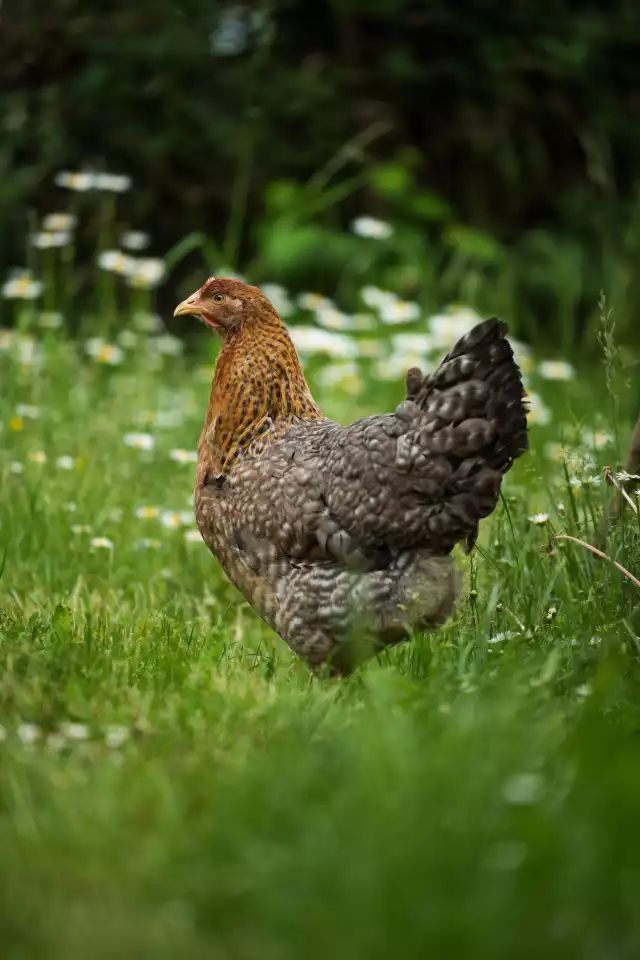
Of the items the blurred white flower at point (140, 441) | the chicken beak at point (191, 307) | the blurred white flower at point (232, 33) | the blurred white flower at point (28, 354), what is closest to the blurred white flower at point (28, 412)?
the blurred white flower at point (140, 441)

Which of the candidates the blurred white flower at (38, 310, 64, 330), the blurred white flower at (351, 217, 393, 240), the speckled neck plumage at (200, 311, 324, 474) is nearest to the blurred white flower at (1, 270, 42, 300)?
the blurred white flower at (38, 310, 64, 330)

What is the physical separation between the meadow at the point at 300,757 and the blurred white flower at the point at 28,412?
0.57 metres

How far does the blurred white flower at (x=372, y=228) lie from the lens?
7484mm

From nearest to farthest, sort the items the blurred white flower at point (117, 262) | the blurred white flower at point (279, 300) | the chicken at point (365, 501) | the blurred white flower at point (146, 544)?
the chicken at point (365, 501)
the blurred white flower at point (146, 544)
the blurred white flower at point (117, 262)
the blurred white flower at point (279, 300)

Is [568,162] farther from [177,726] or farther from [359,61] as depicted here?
[177,726]

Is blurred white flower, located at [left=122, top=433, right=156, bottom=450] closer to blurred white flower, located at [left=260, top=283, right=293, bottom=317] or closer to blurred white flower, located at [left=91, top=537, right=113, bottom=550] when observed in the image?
blurred white flower, located at [left=91, top=537, right=113, bottom=550]

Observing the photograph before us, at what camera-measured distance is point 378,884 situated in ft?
6.71

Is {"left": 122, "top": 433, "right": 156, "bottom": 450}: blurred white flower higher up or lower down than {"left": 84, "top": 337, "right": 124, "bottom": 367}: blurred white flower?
higher up

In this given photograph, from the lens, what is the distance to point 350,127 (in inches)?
316

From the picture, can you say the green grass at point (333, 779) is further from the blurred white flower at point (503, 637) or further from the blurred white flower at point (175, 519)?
the blurred white flower at point (175, 519)

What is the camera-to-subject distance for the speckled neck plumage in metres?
3.69

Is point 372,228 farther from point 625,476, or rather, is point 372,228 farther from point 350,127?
point 625,476

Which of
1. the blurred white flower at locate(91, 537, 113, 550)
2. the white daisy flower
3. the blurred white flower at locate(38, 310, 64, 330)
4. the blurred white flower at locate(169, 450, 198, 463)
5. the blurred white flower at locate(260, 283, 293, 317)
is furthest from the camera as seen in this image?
the blurred white flower at locate(260, 283, 293, 317)

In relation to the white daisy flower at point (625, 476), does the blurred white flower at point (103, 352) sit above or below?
below
